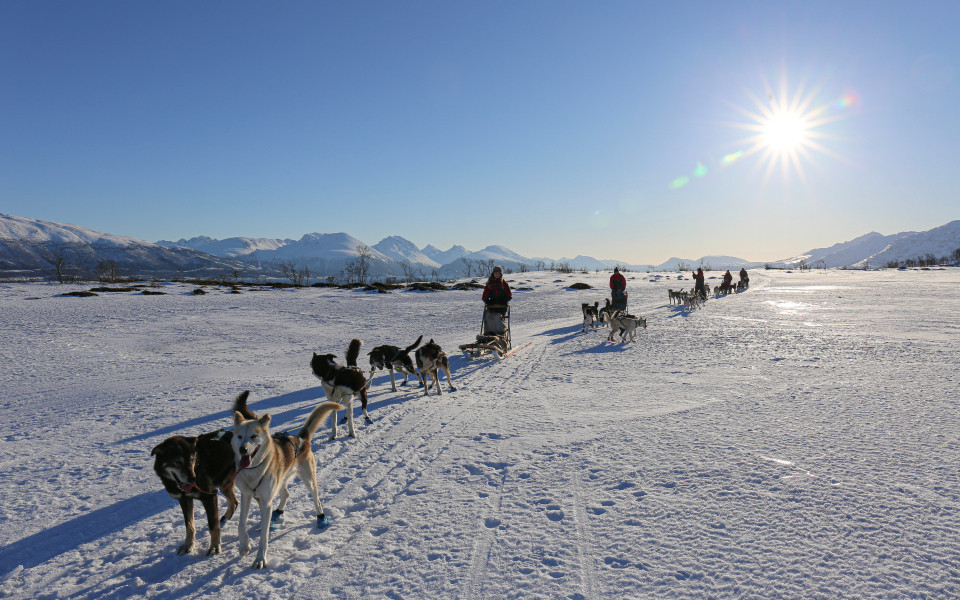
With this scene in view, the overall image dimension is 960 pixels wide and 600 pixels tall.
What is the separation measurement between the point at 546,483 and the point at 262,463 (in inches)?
88.1

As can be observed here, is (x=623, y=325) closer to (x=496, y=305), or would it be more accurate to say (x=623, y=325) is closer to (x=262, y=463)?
(x=496, y=305)

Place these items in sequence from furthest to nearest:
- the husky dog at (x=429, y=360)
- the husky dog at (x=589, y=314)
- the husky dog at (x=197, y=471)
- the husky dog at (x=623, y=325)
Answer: the husky dog at (x=589, y=314) < the husky dog at (x=623, y=325) < the husky dog at (x=429, y=360) < the husky dog at (x=197, y=471)

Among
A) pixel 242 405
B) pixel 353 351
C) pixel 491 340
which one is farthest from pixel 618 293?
pixel 242 405

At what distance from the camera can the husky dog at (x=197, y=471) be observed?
2.71 m

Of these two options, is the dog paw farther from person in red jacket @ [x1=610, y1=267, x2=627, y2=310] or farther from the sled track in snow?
person in red jacket @ [x1=610, y1=267, x2=627, y2=310]

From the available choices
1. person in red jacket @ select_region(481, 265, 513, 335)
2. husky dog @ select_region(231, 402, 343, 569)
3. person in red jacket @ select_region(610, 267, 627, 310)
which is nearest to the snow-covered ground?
husky dog @ select_region(231, 402, 343, 569)

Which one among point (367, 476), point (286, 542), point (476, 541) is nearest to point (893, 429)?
point (476, 541)

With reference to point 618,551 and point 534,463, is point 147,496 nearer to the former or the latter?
point 534,463

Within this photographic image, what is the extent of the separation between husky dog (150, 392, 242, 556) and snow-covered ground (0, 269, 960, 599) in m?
0.28

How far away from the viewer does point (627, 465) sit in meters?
4.00

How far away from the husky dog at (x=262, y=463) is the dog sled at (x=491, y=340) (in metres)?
6.89

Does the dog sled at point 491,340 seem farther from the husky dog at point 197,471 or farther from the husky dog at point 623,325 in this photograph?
the husky dog at point 197,471

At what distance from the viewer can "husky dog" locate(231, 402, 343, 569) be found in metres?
2.66

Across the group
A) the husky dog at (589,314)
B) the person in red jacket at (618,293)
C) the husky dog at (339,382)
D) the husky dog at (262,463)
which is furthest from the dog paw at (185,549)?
the person in red jacket at (618,293)
